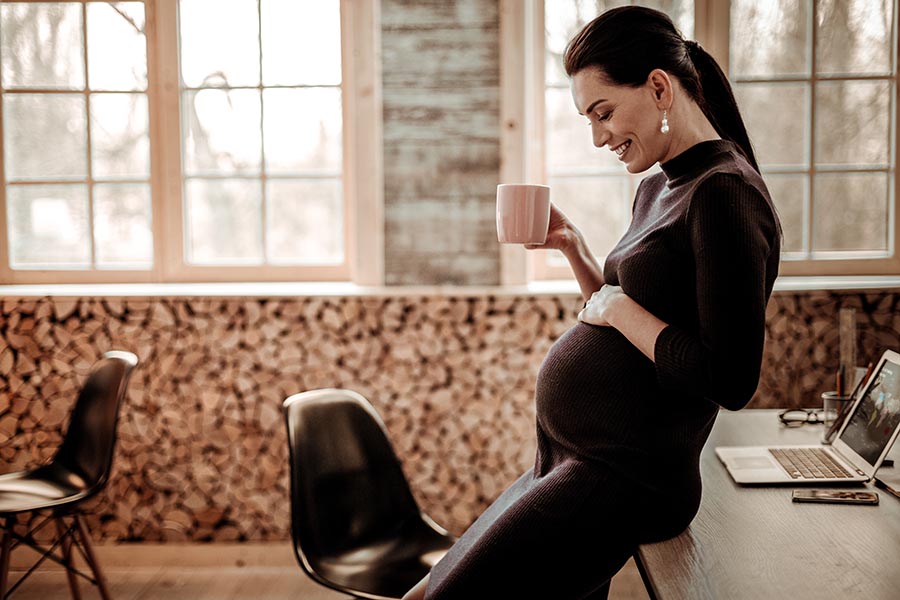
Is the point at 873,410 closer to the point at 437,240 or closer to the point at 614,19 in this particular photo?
the point at 614,19

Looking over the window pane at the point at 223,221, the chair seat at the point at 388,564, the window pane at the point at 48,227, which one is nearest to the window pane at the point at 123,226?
the window pane at the point at 48,227

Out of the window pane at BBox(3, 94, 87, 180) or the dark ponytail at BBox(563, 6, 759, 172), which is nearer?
the dark ponytail at BBox(563, 6, 759, 172)

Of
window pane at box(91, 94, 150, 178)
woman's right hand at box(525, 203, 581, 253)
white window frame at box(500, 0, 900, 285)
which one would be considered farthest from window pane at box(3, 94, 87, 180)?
woman's right hand at box(525, 203, 581, 253)

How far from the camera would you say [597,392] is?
4.28 ft

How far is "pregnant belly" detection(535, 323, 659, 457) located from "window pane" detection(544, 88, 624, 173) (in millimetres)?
1956

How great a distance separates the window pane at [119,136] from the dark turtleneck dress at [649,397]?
98.2 inches

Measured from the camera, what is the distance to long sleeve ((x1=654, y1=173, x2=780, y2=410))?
1127 millimetres

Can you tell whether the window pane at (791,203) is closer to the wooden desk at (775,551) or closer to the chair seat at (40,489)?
the wooden desk at (775,551)

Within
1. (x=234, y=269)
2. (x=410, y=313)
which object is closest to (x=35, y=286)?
(x=234, y=269)

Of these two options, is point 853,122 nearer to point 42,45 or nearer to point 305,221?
point 305,221

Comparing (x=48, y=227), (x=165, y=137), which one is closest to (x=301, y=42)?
(x=165, y=137)

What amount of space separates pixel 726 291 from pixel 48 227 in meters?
3.00

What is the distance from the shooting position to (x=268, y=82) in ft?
10.7

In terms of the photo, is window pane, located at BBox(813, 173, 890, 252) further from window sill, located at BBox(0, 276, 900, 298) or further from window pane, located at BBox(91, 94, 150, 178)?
window pane, located at BBox(91, 94, 150, 178)
